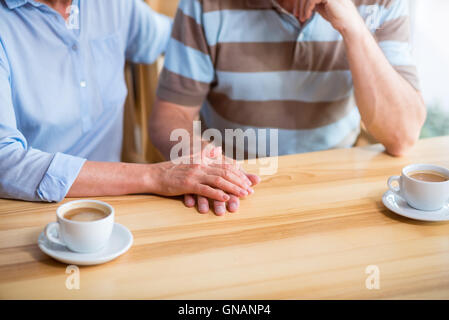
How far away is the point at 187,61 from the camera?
1.38 m

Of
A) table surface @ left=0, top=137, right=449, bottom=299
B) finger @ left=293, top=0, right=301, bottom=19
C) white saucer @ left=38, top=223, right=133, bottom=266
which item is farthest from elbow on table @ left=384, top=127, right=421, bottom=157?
white saucer @ left=38, top=223, right=133, bottom=266

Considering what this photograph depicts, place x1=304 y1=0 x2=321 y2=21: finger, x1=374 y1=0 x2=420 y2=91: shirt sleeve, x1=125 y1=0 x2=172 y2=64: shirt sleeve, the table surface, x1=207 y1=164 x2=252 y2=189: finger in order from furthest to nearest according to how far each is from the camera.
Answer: x1=125 y1=0 x2=172 y2=64: shirt sleeve < x1=374 y1=0 x2=420 y2=91: shirt sleeve < x1=304 y1=0 x2=321 y2=21: finger < x1=207 y1=164 x2=252 y2=189: finger < the table surface

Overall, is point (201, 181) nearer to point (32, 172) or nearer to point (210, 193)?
point (210, 193)

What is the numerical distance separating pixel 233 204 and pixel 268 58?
591 mm

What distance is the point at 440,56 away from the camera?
7.76 ft

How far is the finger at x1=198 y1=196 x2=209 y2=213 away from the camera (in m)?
0.95

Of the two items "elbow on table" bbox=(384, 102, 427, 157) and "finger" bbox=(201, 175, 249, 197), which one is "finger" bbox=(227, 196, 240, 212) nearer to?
"finger" bbox=(201, 175, 249, 197)

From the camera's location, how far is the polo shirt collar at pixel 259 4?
53.8 inches

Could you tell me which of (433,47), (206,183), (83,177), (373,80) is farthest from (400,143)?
(433,47)

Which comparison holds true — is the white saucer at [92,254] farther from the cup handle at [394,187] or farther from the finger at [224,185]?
the cup handle at [394,187]

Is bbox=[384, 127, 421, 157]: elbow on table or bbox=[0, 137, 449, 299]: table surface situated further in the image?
bbox=[384, 127, 421, 157]: elbow on table

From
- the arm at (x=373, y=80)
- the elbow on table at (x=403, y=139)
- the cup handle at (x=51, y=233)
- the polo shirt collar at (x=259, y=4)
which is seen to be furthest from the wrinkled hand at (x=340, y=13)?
the cup handle at (x=51, y=233)

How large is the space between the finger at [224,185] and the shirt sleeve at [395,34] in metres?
0.65

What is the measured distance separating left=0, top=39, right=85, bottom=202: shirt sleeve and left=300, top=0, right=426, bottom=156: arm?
728 millimetres
